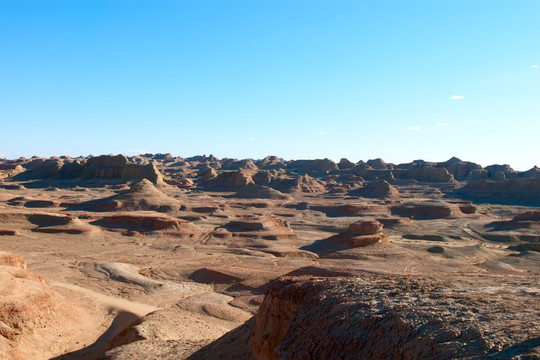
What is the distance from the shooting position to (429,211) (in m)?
56.7

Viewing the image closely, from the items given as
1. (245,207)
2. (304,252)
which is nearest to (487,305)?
(304,252)

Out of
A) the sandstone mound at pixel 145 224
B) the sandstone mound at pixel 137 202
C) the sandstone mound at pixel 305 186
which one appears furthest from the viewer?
the sandstone mound at pixel 305 186

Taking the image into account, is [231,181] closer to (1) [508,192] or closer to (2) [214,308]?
(1) [508,192]

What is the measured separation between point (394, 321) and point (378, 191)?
72.5 meters

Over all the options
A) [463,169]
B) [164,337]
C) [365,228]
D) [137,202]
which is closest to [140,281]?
[164,337]

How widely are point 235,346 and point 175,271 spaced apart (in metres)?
15.9

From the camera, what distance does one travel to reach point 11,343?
1338 centimetres

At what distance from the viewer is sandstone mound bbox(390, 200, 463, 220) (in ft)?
183

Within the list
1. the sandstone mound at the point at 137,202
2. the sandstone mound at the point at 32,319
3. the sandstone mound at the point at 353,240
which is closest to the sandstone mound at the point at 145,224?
the sandstone mound at the point at 137,202

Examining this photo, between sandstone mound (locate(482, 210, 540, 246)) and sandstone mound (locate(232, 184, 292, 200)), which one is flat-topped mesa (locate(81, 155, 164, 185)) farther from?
sandstone mound (locate(482, 210, 540, 246))

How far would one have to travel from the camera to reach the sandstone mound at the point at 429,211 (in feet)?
183

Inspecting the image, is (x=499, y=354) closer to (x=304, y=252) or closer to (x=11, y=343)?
(x=11, y=343)

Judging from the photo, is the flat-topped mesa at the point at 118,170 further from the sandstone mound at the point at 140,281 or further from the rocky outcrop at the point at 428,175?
the rocky outcrop at the point at 428,175

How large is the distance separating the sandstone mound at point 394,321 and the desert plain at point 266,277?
1.0 inches
